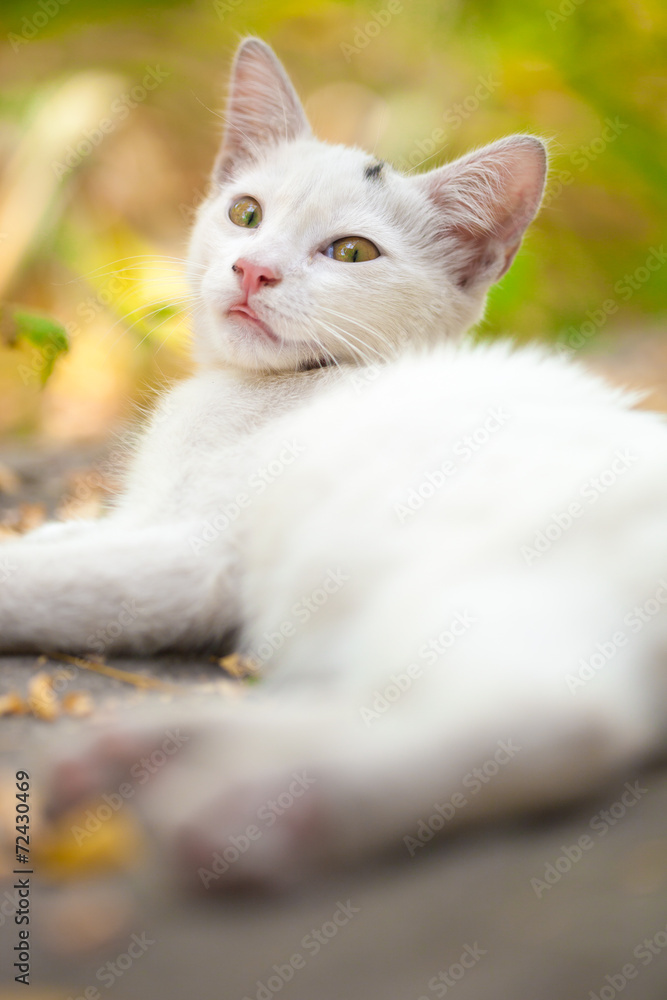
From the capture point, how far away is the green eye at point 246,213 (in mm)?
1523

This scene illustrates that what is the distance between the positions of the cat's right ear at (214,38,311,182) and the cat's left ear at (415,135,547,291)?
34cm

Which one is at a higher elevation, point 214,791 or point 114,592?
point 214,791

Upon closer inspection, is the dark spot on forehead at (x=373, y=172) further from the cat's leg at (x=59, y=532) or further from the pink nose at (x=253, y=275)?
the cat's leg at (x=59, y=532)

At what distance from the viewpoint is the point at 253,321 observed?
1.37 metres

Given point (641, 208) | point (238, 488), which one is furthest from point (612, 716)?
point (641, 208)

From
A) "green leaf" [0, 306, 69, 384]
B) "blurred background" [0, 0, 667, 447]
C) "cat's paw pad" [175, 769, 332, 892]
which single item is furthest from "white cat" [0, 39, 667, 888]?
"blurred background" [0, 0, 667, 447]

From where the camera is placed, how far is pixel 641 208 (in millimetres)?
3379

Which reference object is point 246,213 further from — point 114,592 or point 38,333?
point 114,592

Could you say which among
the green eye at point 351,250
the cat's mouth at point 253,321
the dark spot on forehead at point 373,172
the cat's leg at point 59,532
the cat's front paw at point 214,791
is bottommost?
the cat's leg at point 59,532

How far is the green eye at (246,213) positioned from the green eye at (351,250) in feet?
0.59

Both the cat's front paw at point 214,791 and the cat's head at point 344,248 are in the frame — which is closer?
the cat's front paw at point 214,791

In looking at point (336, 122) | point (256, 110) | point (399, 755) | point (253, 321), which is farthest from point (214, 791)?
point (336, 122)

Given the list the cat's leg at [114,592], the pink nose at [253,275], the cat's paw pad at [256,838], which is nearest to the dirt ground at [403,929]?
the cat's paw pad at [256,838]

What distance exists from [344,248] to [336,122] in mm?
2264
